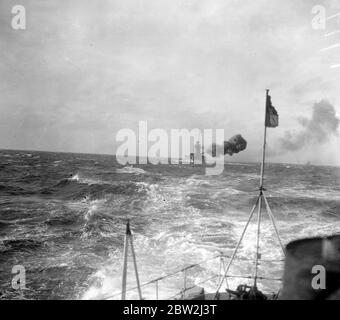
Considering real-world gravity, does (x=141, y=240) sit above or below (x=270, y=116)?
below

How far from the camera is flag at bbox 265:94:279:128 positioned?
402 inches

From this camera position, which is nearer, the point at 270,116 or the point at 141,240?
the point at 270,116

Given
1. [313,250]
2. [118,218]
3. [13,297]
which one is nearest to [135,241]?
[118,218]

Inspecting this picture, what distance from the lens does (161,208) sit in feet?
118

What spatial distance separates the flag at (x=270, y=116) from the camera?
402 inches

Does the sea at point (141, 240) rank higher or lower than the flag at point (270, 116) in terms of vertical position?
lower

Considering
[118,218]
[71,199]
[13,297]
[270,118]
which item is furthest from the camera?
[71,199]

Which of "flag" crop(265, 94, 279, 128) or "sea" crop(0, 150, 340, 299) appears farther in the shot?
"sea" crop(0, 150, 340, 299)

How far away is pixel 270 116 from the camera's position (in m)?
10.3

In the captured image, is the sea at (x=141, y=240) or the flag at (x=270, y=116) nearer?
the flag at (x=270, y=116)

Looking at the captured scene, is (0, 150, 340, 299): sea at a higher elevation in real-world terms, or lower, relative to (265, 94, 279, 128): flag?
lower
